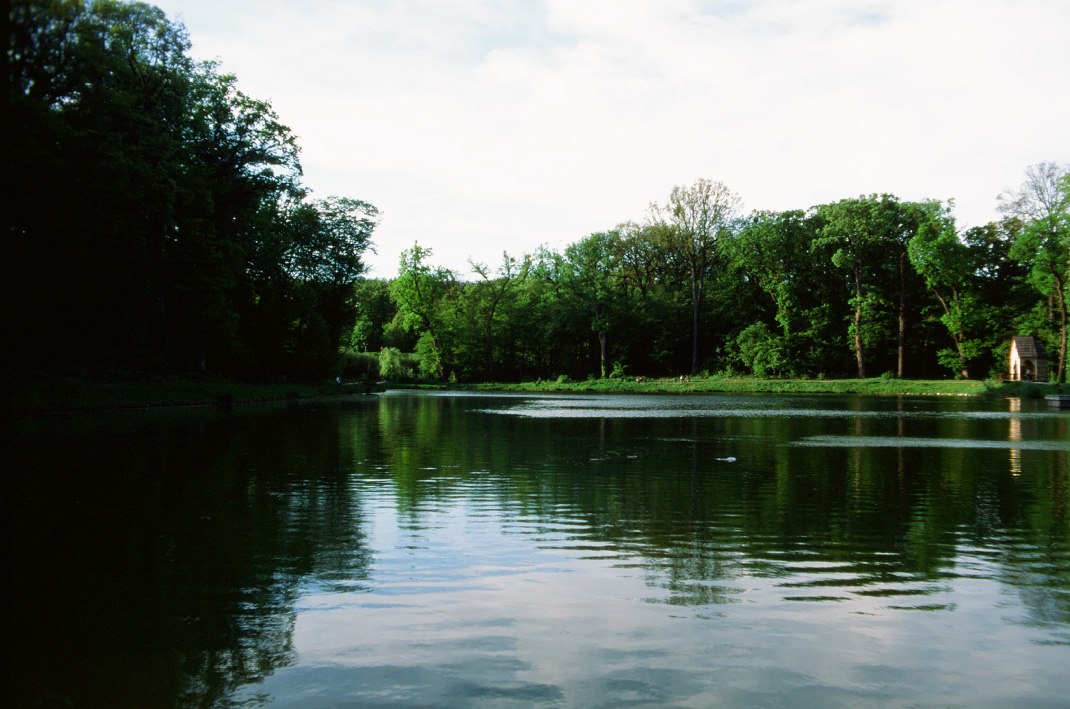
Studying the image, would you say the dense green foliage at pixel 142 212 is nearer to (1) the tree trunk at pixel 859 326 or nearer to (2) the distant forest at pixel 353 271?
(2) the distant forest at pixel 353 271

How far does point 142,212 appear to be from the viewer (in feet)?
120

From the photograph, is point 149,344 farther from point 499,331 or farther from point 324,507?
point 499,331

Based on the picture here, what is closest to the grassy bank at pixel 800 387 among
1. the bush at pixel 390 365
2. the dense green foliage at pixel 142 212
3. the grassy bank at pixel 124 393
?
the bush at pixel 390 365

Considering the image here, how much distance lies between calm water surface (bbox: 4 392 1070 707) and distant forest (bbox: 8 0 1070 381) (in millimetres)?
3788

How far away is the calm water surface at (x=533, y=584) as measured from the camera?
5387 mm

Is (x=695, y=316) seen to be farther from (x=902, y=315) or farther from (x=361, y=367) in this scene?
(x=361, y=367)

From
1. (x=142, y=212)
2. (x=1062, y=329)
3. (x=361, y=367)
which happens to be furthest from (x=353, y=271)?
(x=1062, y=329)

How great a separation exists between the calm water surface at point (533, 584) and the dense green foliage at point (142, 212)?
12089mm

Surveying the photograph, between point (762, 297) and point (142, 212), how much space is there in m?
66.6

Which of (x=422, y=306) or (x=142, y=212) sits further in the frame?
(x=422, y=306)

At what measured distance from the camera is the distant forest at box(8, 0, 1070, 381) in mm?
30969

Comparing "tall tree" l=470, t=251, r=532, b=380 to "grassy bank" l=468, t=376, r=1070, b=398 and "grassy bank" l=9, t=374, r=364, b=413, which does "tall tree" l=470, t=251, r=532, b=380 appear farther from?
"grassy bank" l=9, t=374, r=364, b=413

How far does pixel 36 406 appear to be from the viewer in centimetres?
3053

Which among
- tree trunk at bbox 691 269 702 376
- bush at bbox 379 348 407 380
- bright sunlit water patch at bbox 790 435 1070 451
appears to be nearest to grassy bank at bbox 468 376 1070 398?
tree trunk at bbox 691 269 702 376
